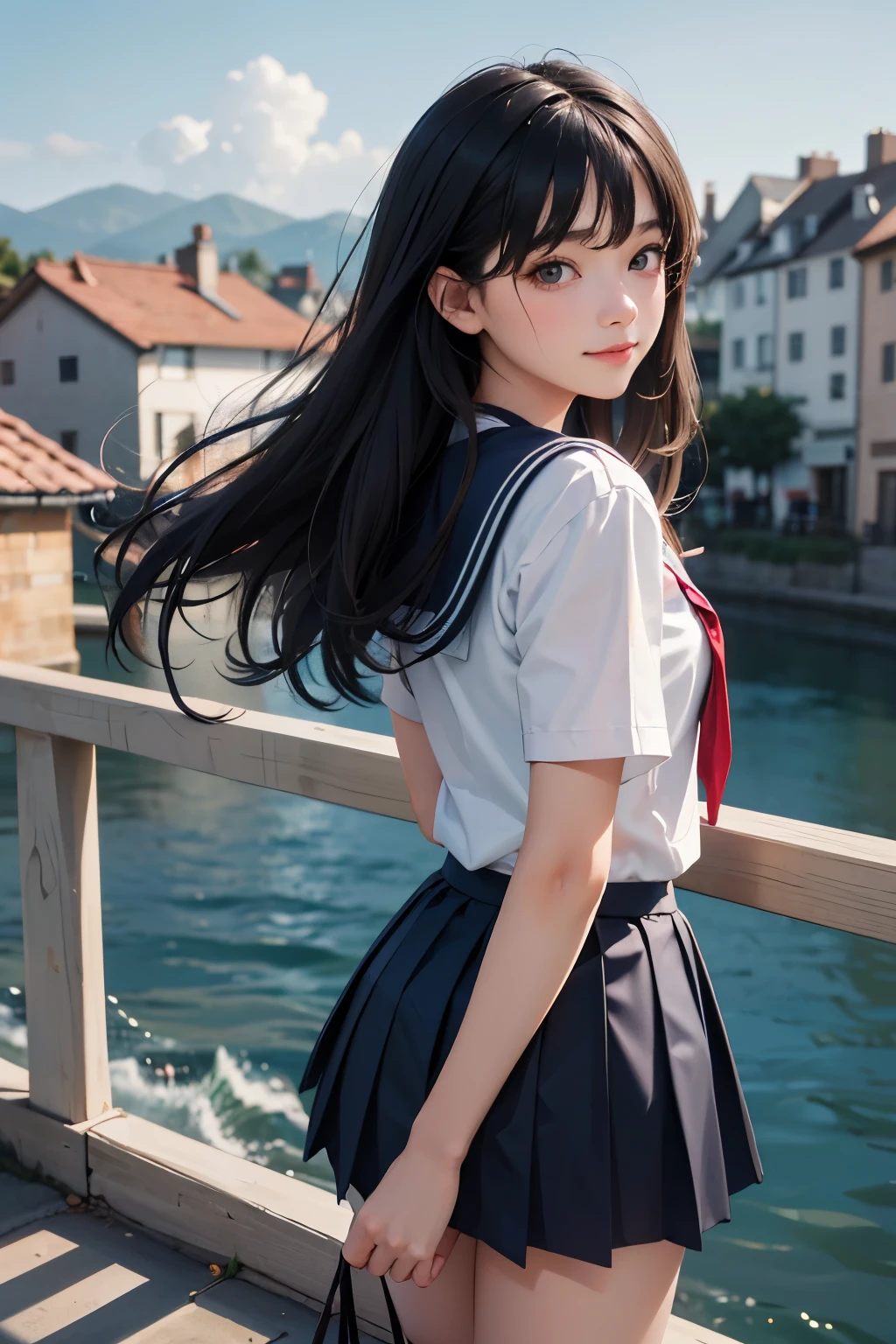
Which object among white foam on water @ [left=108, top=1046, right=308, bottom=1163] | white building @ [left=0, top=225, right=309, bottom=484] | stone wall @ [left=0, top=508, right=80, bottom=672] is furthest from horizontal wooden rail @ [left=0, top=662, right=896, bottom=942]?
white building @ [left=0, top=225, right=309, bottom=484]

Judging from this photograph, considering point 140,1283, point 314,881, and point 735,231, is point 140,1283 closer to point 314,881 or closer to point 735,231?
point 314,881

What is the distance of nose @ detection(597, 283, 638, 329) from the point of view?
87 cm

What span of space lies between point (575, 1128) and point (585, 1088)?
3cm

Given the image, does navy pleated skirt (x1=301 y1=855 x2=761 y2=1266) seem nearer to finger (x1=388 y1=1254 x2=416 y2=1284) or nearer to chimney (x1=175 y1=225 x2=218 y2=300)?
finger (x1=388 y1=1254 x2=416 y2=1284)

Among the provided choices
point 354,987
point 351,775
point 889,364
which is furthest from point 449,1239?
point 889,364

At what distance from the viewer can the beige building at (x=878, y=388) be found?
3014 cm

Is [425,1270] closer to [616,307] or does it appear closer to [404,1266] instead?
[404,1266]

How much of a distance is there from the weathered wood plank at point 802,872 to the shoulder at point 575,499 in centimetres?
33

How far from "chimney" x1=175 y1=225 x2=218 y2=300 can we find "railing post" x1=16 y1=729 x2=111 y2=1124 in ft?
147

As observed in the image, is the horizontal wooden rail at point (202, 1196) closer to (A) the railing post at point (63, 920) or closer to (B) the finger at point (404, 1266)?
(A) the railing post at point (63, 920)

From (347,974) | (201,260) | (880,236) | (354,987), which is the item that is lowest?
(347,974)

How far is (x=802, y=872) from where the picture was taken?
99 cm

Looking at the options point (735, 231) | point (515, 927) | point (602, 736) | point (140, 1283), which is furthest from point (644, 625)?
point (735, 231)

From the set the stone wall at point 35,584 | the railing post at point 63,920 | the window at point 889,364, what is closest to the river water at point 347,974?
the railing post at point 63,920
